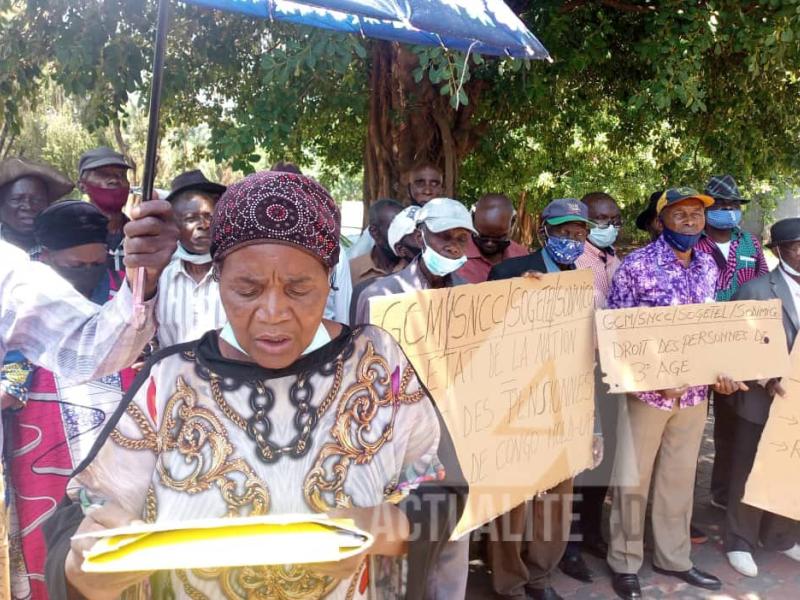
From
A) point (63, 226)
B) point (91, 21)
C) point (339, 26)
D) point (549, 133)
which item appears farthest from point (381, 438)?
point (549, 133)

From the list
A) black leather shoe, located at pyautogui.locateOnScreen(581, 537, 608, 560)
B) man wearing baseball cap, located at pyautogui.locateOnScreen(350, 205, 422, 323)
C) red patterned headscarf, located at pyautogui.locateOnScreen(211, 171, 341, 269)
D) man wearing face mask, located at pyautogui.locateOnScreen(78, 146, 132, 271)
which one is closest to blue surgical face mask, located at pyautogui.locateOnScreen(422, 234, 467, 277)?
man wearing baseball cap, located at pyautogui.locateOnScreen(350, 205, 422, 323)

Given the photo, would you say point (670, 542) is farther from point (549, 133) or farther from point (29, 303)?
point (549, 133)

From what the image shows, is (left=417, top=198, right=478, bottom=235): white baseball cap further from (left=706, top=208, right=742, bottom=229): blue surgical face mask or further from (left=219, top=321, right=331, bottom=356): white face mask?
(left=706, top=208, right=742, bottom=229): blue surgical face mask

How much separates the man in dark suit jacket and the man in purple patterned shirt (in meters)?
0.33

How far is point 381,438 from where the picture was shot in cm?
159

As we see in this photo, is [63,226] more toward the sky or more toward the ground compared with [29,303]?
more toward the sky

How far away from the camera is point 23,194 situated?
360 cm

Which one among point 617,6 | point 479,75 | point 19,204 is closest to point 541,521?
point 19,204

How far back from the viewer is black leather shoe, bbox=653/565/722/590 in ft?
13.2

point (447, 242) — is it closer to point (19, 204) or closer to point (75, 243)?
point (75, 243)

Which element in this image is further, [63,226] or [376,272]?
[376,272]

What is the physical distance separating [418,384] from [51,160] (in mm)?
24674

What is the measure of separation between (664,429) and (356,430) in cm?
289

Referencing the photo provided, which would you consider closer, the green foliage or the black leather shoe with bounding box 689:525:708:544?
the black leather shoe with bounding box 689:525:708:544
